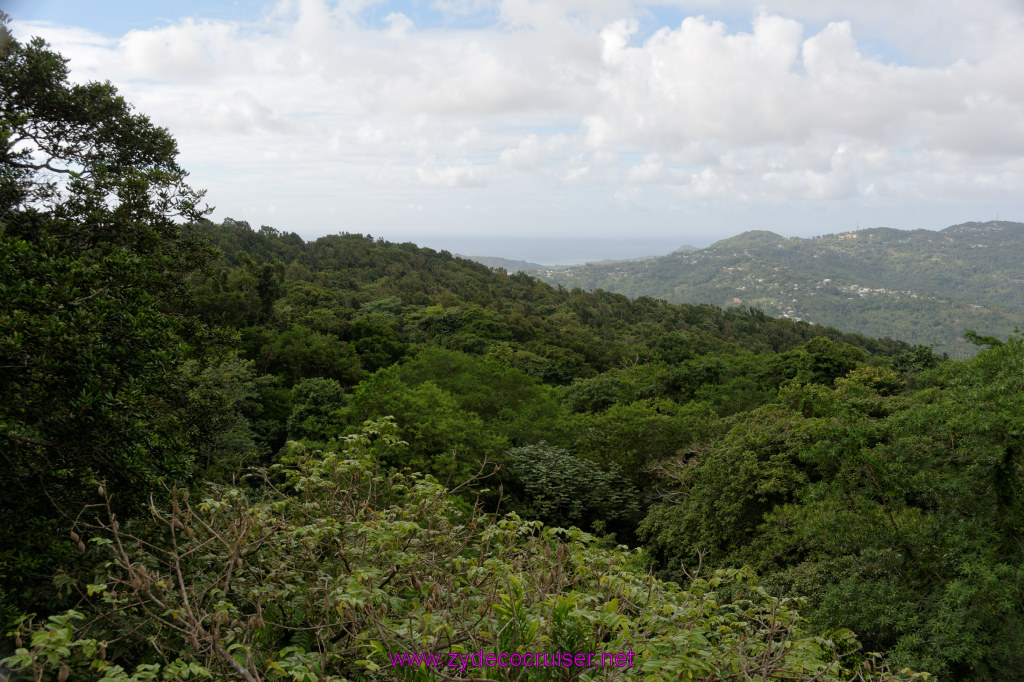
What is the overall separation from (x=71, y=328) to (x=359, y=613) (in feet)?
12.0

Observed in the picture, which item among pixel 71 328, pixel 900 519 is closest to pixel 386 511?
pixel 71 328

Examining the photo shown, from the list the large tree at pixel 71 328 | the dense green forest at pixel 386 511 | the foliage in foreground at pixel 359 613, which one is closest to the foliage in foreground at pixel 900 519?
the dense green forest at pixel 386 511

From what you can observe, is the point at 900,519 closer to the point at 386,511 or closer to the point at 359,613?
the point at 386,511

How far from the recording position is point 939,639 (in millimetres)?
6441

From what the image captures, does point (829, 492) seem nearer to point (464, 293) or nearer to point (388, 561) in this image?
point (388, 561)

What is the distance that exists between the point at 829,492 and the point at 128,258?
36.8ft

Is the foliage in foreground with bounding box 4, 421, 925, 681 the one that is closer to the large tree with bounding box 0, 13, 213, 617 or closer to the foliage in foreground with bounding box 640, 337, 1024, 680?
the large tree with bounding box 0, 13, 213, 617

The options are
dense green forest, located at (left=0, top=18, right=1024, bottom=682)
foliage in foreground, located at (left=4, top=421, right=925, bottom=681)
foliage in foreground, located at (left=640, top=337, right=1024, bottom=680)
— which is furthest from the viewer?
foliage in foreground, located at (left=640, top=337, right=1024, bottom=680)

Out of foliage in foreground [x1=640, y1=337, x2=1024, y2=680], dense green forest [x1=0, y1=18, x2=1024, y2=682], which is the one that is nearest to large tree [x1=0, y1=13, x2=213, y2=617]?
dense green forest [x1=0, y1=18, x2=1024, y2=682]

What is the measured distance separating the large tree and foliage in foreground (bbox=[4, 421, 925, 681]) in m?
0.52

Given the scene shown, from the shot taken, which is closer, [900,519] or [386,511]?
[386,511]

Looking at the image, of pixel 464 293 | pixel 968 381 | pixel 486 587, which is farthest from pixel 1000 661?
pixel 464 293

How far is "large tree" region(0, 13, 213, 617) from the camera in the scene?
4570 mm

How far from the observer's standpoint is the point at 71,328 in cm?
479
